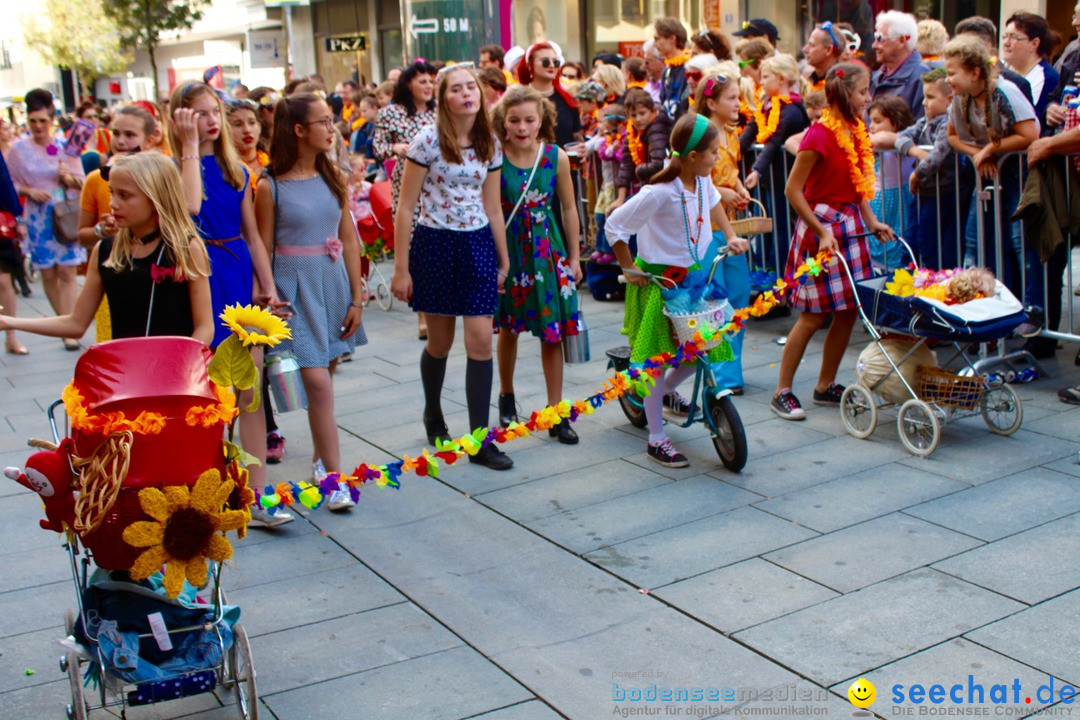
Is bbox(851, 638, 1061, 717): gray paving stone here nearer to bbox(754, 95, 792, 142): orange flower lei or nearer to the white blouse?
the white blouse

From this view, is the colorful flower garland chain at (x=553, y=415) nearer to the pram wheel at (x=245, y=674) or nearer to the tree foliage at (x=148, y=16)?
the pram wheel at (x=245, y=674)

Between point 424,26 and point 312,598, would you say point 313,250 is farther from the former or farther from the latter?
point 424,26

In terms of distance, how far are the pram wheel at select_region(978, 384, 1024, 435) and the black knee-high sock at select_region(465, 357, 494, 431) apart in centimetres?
250

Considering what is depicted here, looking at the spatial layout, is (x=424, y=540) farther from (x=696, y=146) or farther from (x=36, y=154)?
(x=36, y=154)

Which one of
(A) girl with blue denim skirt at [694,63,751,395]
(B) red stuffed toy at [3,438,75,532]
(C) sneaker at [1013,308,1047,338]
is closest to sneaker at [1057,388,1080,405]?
(C) sneaker at [1013,308,1047,338]

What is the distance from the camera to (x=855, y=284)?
6281 millimetres

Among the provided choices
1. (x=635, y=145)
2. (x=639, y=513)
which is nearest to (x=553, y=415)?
(x=639, y=513)

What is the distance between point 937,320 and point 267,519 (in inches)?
129

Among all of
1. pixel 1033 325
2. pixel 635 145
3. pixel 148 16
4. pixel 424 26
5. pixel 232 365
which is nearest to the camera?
pixel 232 365

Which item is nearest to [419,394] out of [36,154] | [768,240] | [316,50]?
[768,240]

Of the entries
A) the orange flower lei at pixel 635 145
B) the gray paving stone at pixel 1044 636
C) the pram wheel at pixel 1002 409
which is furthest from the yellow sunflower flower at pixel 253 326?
the orange flower lei at pixel 635 145

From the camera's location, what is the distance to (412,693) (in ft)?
12.5

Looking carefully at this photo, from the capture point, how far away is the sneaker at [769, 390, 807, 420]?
6.59 meters

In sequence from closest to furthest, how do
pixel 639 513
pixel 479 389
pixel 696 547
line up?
pixel 696 547
pixel 639 513
pixel 479 389
